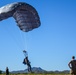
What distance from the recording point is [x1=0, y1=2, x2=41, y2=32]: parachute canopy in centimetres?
2739

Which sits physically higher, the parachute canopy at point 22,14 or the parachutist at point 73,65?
the parachute canopy at point 22,14

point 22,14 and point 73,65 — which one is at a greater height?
point 22,14

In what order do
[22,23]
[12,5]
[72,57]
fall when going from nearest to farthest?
1. [72,57]
2. [12,5]
3. [22,23]

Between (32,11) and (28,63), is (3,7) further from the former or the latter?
(28,63)

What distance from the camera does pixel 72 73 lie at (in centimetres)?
2567

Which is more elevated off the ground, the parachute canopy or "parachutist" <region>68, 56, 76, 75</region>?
the parachute canopy

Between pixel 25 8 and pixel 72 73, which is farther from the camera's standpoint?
pixel 25 8

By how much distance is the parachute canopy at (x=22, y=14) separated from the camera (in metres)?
27.4

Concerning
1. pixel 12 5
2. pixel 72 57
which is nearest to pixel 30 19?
pixel 12 5

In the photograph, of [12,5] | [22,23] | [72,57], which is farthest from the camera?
[22,23]

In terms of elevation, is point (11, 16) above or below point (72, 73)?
above

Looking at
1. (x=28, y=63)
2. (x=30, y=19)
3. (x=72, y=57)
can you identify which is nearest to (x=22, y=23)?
(x=30, y=19)

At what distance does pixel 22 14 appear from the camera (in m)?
28.9

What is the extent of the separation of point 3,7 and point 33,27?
2.94m
